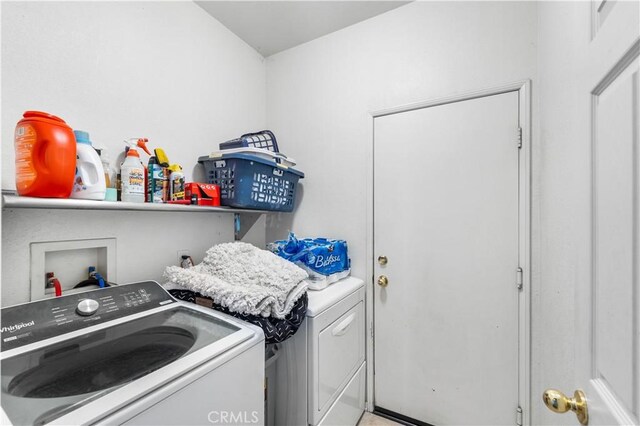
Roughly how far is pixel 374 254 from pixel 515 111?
1.19m

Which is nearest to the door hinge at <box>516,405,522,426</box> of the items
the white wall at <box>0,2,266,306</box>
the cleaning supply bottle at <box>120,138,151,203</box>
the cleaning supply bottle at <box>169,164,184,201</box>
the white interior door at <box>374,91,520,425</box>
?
the white interior door at <box>374,91,520,425</box>

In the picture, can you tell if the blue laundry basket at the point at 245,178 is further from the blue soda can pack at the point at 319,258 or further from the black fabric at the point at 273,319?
the black fabric at the point at 273,319

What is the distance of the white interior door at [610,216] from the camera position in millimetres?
436

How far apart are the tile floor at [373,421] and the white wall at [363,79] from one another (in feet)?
2.75

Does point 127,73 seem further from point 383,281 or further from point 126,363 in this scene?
point 383,281

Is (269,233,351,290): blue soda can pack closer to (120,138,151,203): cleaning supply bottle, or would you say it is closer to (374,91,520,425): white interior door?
(374,91,520,425): white interior door

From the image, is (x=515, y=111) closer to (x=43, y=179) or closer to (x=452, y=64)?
(x=452, y=64)

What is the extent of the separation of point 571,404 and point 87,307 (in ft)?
4.84

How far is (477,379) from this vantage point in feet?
5.30

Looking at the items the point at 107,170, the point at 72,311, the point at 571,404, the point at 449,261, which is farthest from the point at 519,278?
the point at 107,170

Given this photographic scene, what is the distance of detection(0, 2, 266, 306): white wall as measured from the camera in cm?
107

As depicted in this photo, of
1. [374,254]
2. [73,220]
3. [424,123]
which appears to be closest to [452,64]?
[424,123]
